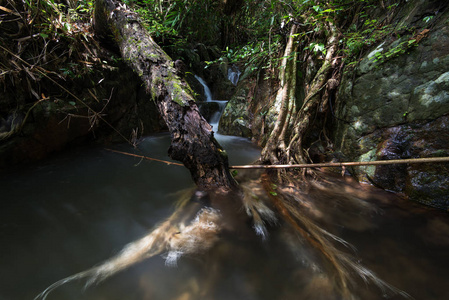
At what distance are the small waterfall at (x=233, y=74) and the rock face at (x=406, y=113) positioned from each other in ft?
22.3

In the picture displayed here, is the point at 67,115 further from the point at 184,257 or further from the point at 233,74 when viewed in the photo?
the point at 233,74

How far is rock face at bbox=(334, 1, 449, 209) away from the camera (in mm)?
1930

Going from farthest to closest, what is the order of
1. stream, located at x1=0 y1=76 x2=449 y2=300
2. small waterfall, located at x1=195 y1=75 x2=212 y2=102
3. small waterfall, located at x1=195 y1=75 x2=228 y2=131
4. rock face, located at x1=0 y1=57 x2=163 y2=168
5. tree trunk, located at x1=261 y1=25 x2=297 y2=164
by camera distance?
small waterfall, located at x1=195 y1=75 x2=212 y2=102 < small waterfall, located at x1=195 y1=75 x2=228 y2=131 < tree trunk, located at x1=261 y1=25 x2=297 y2=164 < rock face, located at x1=0 y1=57 x2=163 y2=168 < stream, located at x1=0 y1=76 x2=449 y2=300

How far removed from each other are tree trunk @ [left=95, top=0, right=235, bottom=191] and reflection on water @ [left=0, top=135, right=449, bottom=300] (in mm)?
553

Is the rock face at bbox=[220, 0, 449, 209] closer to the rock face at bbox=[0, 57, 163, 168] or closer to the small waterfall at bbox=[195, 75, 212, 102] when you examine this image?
the rock face at bbox=[0, 57, 163, 168]

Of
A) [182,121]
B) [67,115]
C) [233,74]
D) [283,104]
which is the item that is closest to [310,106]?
[283,104]

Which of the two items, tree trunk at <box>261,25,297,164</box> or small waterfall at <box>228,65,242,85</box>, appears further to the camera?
small waterfall at <box>228,65,242,85</box>

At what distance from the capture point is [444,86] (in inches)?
76.5

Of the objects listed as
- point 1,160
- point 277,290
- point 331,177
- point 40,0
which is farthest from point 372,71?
point 1,160

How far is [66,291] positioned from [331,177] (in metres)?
3.20

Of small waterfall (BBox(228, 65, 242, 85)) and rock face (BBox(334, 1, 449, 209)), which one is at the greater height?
small waterfall (BBox(228, 65, 242, 85))

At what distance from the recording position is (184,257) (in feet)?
4.47

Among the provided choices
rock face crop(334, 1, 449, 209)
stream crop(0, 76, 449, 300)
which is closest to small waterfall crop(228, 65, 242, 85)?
rock face crop(334, 1, 449, 209)

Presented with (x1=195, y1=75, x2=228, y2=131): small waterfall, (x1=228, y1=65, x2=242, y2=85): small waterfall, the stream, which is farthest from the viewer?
(x1=228, y1=65, x2=242, y2=85): small waterfall
